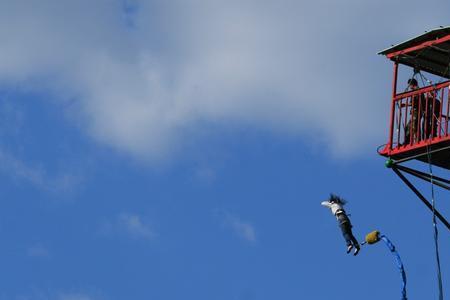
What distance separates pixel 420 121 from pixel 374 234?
508 centimetres

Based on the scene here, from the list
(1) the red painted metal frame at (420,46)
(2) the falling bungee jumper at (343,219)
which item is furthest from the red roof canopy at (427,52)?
(2) the falling bungee jumper at (343,219)

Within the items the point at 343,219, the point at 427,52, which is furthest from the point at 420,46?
the point at 343,219

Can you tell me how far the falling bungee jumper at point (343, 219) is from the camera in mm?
43906

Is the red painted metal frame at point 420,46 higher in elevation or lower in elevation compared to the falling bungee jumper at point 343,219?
higher

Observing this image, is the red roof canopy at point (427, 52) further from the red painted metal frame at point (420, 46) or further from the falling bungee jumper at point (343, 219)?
the falling bungee jumper at point (343, 219)

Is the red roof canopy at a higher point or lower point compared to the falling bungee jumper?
higher

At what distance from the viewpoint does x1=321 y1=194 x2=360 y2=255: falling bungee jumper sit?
144 feet

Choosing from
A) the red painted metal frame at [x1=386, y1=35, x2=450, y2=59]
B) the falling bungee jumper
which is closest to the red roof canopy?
the red painted metal frame at [x1=386, y1=35, x2=450, y2=59]

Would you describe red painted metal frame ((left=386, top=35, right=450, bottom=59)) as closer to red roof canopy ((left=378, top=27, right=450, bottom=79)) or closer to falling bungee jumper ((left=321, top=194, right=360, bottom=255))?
red roof canopy ((left=378, top=27, right=450, bottom=79))

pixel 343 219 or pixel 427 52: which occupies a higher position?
pixel 427 52

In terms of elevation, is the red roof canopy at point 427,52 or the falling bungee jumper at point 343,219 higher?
the red roof canopy at point 427,52

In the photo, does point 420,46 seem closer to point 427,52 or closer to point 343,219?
point 427,52

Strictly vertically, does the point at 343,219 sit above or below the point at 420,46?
below

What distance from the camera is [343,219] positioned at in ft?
145
